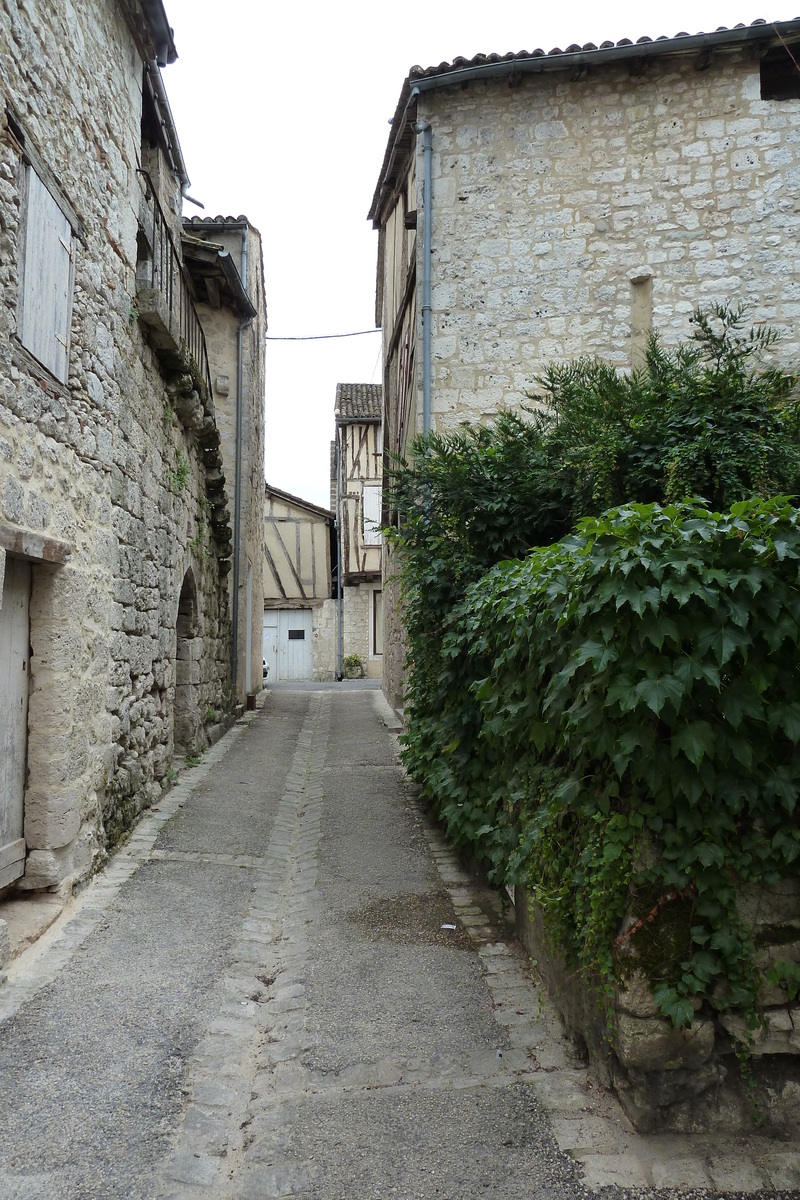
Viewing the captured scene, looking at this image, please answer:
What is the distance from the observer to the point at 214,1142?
2.40 m

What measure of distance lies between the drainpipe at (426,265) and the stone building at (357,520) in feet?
46.8

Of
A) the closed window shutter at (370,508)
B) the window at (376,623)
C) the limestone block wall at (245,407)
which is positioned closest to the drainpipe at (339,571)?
the closed window shutter at (370,508)

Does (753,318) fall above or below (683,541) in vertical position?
above

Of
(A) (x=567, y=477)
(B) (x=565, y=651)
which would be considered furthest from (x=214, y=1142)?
(A) (x=567, y=477)

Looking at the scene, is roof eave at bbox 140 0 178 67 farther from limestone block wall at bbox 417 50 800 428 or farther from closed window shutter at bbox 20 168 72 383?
limestone block wall at bbox 417 50 800 428

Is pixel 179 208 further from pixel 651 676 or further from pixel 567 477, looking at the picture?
pixel 651 676

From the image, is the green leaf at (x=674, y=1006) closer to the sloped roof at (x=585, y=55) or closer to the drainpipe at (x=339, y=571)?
the sloped roof at (x=585, y=55)

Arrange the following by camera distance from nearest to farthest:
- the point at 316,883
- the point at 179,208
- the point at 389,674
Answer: the point at 316,883 → the point at 179,208 → the point at 389,674

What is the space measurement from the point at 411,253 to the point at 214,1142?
862 cm

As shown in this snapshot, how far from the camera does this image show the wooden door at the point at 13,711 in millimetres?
3887

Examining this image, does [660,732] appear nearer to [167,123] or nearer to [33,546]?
[33,546]

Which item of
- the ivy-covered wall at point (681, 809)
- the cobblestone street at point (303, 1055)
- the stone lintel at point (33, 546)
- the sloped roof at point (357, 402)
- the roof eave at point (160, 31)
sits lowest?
the cobblestone street at point (303, 1055)

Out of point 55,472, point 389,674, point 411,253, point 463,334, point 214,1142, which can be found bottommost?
point 214,1142

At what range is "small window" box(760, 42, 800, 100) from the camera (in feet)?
26.5
